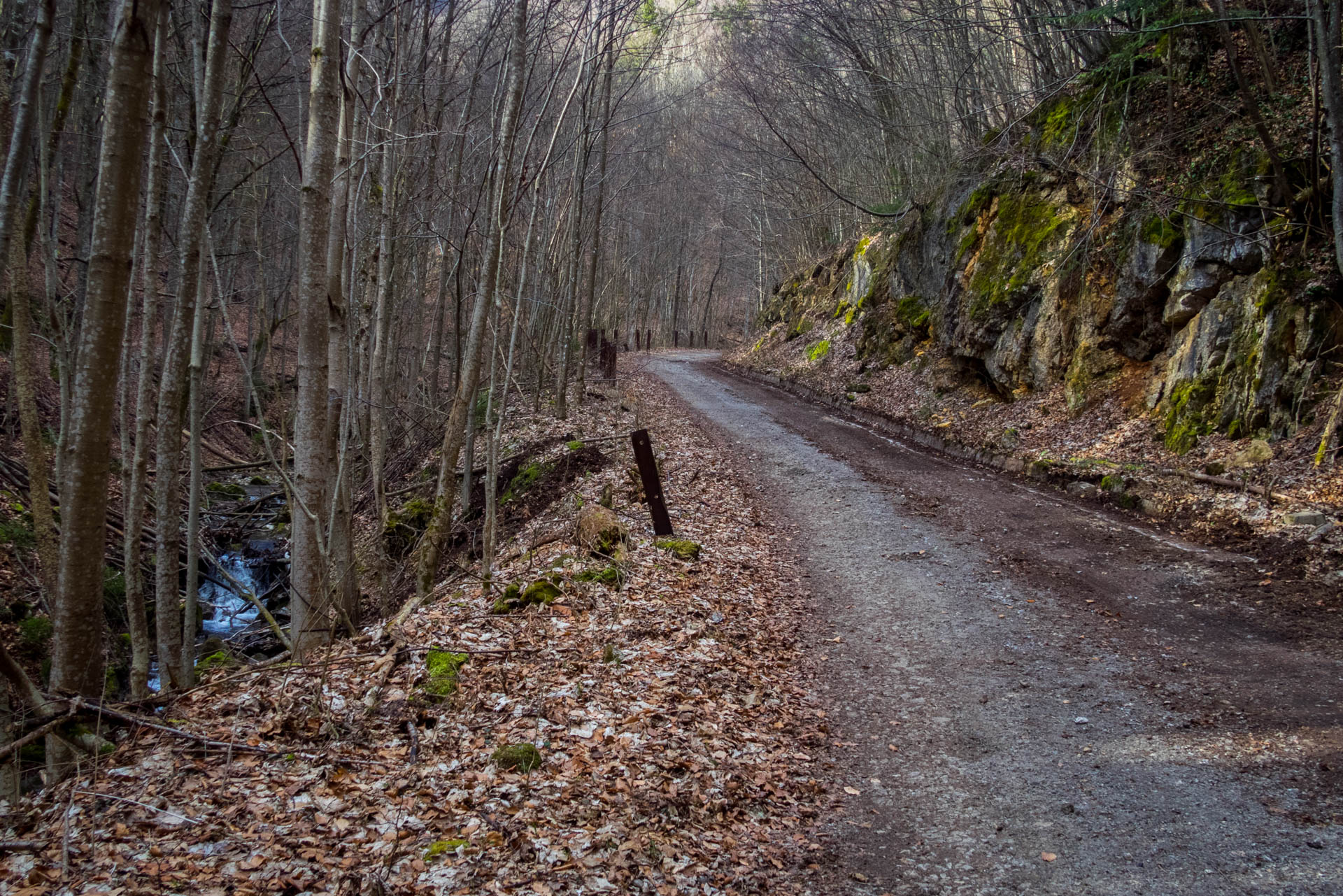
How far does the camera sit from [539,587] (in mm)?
6820

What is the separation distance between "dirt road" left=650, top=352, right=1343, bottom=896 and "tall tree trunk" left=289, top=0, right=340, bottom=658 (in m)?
3.74

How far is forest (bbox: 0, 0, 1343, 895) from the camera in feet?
11.6

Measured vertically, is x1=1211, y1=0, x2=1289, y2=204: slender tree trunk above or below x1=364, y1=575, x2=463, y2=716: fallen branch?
above

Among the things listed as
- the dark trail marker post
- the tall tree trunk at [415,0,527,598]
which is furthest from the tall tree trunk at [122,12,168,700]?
the dark trail marker post

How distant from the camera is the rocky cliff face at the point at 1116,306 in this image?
30.5ft

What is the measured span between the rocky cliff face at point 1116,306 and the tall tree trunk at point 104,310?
36.1 feet

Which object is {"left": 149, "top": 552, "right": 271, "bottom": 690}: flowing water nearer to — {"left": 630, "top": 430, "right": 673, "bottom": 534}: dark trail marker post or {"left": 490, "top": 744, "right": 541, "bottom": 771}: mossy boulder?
{"left": 630, "top": 430, "right": 673, "bottom": 534}: dark trail marker post

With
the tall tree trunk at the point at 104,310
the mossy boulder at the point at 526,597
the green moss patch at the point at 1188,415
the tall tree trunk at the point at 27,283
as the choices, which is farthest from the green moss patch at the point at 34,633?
the green moss patch at the point at 1188,415

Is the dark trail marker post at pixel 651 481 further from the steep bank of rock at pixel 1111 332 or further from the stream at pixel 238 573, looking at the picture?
the steep bank of rock at pixel 1111 332

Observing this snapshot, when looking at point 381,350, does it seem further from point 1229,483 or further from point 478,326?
point 1229,483

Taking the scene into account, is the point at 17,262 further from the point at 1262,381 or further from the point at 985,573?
the point at 1262,381

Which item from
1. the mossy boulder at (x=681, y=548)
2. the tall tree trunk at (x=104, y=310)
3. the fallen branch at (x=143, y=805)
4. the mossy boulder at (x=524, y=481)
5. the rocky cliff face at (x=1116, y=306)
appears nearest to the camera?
the tall tree trunk at (x=104, y=310)

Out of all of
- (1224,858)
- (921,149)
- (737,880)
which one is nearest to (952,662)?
(1224,858)

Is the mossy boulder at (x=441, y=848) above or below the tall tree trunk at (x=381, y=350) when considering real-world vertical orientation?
below
